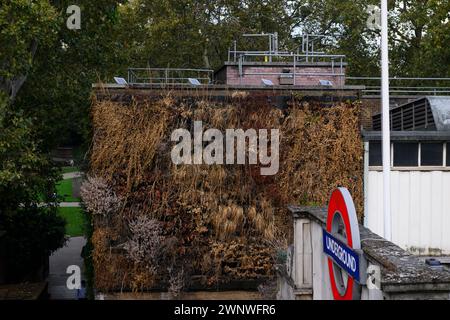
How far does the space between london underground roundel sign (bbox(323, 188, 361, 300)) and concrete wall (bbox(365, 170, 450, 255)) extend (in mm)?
6799

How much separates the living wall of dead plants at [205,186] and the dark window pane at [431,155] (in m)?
1.59

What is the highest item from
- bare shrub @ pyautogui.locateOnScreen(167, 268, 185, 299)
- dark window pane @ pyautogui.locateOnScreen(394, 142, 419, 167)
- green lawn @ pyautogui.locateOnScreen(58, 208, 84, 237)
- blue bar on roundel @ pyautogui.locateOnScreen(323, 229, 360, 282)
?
dark window pane @ pyautogui.locateOnScreen(394, 142, 419, 167)

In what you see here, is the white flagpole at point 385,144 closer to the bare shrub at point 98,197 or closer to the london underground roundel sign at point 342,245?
the london underground roundel sign at point 342,245

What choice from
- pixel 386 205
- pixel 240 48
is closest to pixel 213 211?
pixel 386 205

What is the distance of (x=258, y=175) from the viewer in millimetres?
13633

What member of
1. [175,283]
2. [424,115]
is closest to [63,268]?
[175,283]

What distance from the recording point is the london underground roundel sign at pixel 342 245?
645 centimetres

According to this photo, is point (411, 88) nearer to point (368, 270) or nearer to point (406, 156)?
point (406, 156)

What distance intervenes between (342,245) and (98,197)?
7.49 m

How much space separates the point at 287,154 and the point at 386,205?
3.57 meters

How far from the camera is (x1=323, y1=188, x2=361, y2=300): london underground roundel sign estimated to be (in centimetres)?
645

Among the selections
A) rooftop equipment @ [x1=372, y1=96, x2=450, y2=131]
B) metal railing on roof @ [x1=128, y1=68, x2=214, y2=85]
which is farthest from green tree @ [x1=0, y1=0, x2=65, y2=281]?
rooftop equipment @ [x1=372, y1=96, x2=450, y2=131]

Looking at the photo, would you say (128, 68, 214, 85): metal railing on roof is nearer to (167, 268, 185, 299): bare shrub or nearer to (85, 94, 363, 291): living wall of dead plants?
(85, 94, 363, 291): living wall of dead plants

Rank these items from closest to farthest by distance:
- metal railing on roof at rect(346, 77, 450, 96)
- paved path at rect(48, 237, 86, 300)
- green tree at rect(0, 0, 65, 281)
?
1. green tree at rect(0, 0, 65, 281)
2. metal railing on roof at rect(346, 77, 450, 96)
3. paved path at rect(48, 237, 86, 300)
